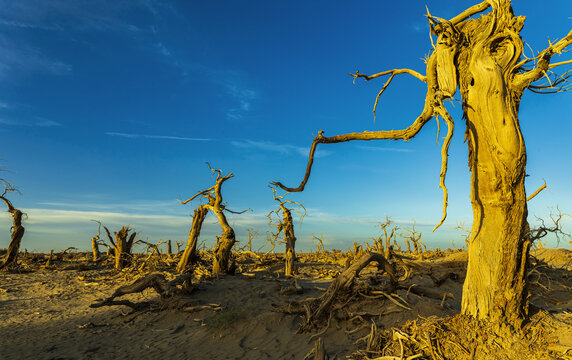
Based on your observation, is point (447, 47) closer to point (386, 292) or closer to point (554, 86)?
point (554, 86)

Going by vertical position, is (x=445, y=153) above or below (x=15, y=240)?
above

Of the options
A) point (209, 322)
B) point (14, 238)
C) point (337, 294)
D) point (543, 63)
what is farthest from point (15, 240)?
point (543, 63)

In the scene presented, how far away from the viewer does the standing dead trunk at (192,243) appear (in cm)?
1519

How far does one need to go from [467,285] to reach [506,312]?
1.86 ft

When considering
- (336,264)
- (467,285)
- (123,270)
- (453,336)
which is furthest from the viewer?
(336,264)

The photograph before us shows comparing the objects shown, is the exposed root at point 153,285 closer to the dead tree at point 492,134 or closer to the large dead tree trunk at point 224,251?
the large dead tree trunk at point 224,251

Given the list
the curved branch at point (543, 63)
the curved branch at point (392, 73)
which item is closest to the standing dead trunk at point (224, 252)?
the curved branch at point (392, 73)

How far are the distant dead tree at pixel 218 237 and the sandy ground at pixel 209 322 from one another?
0.82 metres

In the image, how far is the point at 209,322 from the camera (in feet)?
28.4

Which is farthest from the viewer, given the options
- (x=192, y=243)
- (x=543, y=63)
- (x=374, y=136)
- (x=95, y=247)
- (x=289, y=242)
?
(x=95, y=247)

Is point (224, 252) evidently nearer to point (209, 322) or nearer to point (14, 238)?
point (209, 322)

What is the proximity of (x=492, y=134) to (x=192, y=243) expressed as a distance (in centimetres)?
1269

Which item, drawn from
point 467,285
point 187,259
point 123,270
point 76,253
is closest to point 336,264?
point 187,259

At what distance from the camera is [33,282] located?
52.6ft
